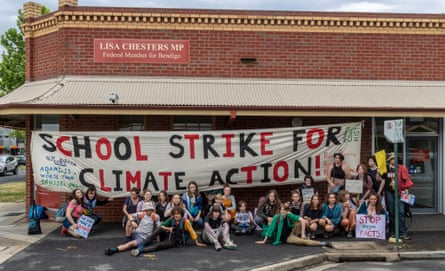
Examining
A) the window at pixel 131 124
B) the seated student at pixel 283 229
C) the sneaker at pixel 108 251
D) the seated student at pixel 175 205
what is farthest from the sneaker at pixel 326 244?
the window at pixel 131 124

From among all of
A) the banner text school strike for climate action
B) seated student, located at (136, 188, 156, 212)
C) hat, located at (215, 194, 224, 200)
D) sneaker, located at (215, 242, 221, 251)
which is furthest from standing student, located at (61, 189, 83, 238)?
sneaker, located at (215, 242, 221, 251)

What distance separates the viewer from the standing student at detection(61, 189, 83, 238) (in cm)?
934

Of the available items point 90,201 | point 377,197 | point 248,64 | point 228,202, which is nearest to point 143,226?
point 90,201

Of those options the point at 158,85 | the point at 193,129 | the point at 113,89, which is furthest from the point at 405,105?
the point at 113,89

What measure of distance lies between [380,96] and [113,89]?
21.2 feet

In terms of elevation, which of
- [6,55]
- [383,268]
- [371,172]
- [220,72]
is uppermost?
[6,55]

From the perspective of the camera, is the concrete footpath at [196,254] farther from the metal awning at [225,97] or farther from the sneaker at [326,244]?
the metal awning at [225,97]

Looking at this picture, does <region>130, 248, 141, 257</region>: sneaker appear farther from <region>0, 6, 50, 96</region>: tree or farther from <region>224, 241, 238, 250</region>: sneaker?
<region>0, 6, 50, 96</region>: tree

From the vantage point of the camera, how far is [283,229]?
8.70 metres

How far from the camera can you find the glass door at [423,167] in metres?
12.0

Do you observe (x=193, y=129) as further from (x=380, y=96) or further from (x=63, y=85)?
(x=380, y=96)

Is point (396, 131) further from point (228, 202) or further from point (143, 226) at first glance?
point (143, 226)

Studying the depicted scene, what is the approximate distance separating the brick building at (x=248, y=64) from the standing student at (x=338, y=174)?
1500 mm

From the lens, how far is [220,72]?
11680 mm
